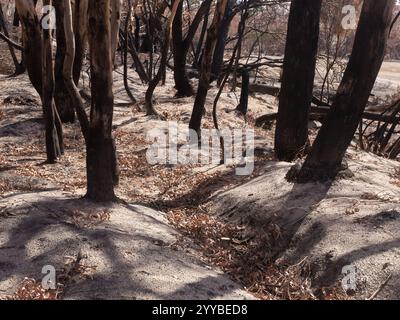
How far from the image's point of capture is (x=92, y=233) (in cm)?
467

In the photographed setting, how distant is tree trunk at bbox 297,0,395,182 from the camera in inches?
213

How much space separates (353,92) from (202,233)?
6.79ft

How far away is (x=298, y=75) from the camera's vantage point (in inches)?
280

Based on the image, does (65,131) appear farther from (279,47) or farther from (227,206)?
(279,47)

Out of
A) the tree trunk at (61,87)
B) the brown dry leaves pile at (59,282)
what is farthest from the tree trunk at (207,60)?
the brown dry leaves pile at (59,282)

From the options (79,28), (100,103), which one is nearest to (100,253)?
(100,103)

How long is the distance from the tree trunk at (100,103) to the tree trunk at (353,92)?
207cm

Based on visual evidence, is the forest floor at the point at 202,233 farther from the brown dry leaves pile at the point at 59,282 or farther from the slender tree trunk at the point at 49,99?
the slender tree trunk at the point at 49,99

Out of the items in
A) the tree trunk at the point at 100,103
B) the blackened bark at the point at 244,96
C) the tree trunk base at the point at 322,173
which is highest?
the tree trunk at the point at 100,103

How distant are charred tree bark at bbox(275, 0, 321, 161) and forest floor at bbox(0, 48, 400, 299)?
1.45ft

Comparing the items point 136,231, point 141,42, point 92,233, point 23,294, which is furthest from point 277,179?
point 141,42

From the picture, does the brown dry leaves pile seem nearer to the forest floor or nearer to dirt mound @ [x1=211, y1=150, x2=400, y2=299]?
the forest floor

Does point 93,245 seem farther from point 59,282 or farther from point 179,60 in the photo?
point 179,60

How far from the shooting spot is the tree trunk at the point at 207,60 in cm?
841
